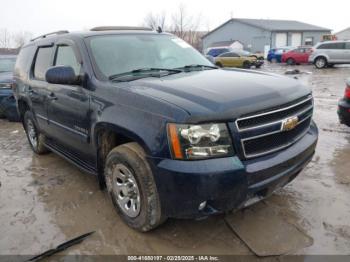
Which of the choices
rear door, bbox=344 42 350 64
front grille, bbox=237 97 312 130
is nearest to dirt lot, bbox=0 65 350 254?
front grille, bbox=237 97 312 130

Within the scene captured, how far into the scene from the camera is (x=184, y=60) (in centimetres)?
392

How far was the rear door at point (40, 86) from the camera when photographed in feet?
14.1

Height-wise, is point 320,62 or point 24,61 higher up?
point 24,61

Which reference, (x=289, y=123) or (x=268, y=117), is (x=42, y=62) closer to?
(x=268, y=117)

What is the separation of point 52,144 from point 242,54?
73.7ft

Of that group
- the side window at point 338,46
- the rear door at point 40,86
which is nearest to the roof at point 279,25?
the side window at point 338,46

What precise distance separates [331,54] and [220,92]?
74.3 feet

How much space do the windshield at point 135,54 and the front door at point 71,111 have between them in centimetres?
25

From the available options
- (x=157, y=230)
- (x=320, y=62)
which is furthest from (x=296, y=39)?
(x=157, y=230)

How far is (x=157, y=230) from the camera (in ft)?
9.96

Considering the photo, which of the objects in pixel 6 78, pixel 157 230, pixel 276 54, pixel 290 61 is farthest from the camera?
pixel 276 54

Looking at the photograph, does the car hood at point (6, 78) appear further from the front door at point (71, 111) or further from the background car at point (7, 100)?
the front door at point (71, 111)

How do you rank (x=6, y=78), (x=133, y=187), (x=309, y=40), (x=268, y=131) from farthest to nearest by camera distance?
(x=309, y=40) → (x=6, y=78) → (x=133, y=187) → (x=268, y=131)

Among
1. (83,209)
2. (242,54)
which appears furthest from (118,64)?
(242,54)
